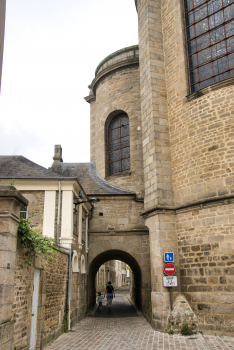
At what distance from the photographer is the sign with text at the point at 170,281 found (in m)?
9.31

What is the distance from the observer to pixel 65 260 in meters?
9.80

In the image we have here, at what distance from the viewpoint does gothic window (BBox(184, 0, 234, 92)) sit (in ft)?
33.4

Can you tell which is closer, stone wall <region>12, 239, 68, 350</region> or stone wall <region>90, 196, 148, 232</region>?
stone wall <region>12, 239, 68, 350</region>

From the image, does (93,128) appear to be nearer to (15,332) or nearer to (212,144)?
(212,144)

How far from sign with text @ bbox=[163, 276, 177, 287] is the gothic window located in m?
5.83

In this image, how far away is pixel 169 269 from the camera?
9.47m

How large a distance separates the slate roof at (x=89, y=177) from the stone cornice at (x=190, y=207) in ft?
13.0

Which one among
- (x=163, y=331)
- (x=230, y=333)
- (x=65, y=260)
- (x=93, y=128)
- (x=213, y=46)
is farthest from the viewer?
(x=93, y=128)

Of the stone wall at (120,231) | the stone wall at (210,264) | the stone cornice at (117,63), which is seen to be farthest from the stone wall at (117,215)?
the stone cornice at (117,63)

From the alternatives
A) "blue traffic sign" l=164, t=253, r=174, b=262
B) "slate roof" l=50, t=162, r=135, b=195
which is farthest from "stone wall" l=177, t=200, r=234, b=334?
"slate roof" l=50, t=162, r=135, b=195

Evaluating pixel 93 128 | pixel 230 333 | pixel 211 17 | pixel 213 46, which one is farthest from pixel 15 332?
pixel 93 128

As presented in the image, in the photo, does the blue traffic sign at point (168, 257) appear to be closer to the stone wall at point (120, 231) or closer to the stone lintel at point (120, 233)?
the stone wall at point (120, 231)

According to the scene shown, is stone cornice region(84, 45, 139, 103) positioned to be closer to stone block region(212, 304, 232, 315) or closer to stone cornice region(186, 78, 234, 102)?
stone cornice region(186, 78, 234, 102)

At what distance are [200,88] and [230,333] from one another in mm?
6998
